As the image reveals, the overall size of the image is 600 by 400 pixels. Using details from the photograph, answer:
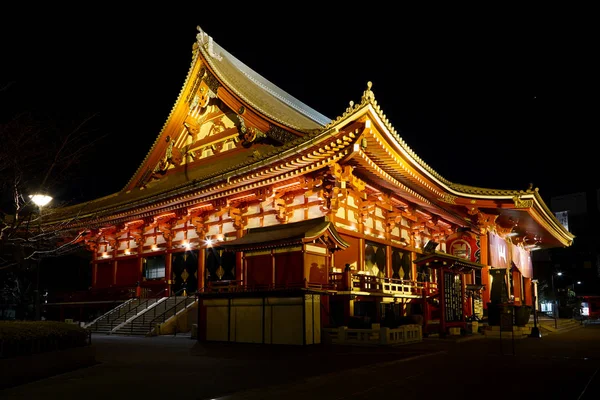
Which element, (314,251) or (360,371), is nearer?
(360,371)

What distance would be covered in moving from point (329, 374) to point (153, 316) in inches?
635

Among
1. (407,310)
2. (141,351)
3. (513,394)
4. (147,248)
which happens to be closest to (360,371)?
(513,394)

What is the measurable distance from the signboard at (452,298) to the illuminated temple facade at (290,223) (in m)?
0.06

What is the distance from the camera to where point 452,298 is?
21.0 m

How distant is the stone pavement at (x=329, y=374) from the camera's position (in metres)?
8.42

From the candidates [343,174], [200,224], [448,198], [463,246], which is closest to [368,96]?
[343,174]

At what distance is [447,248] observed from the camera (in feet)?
109

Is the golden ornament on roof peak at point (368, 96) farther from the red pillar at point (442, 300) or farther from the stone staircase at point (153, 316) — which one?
the stone staircase at point (153, 316)

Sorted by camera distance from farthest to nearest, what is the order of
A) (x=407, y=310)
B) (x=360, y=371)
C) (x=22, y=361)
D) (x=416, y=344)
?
(x=407, y=310) < (x=416, y=344) < (x=360, y=371) < (x=22, y=361)

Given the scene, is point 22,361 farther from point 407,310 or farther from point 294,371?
point 407,310

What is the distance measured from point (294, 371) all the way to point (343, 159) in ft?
34.4

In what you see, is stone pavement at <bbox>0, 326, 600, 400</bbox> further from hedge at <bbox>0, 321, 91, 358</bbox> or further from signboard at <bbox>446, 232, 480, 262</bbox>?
signboard at <bbox>446, 232, 480, 262</bbox>

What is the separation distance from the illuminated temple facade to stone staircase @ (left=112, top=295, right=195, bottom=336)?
6.29 feet

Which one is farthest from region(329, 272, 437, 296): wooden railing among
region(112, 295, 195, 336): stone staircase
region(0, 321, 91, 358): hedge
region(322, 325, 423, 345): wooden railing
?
region(0, 321, 91, 358): hedge
